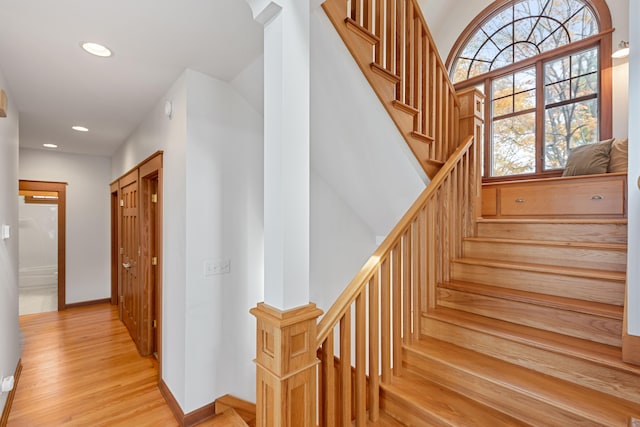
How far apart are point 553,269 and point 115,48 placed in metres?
3.01

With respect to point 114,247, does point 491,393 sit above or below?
below

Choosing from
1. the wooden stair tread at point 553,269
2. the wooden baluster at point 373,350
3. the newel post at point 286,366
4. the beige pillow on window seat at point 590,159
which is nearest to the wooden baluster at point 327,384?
the newel post at point 286,366

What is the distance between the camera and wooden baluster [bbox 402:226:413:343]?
5.94 ft

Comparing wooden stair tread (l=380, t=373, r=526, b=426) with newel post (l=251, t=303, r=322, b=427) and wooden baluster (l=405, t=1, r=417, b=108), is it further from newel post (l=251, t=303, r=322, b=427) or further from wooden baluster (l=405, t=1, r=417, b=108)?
wooden baluster (l=405, t=1, r=417, b=108)

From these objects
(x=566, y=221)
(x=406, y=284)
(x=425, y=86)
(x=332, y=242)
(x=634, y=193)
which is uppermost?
(x=425, y=86)

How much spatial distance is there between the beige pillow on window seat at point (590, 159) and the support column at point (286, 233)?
293cm

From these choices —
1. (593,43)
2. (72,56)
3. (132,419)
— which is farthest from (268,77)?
(593,43)

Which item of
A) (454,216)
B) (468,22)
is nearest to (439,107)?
(454,216)

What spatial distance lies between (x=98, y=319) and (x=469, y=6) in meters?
6.63

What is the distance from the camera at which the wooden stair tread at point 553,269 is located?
160 centimetres

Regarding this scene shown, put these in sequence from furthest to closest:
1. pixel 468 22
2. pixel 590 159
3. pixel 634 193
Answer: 1. pixel 468 22
2. pixel 590 159
3. pixel 634 193

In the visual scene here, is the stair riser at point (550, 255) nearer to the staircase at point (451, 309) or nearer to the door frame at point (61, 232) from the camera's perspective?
the staircase at point (451, 309)

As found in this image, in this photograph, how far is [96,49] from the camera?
1.84 metres

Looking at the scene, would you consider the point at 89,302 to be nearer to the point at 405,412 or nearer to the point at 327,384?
the point at 327,384
